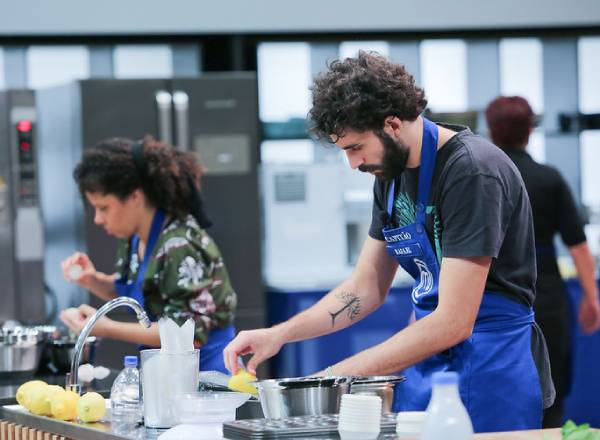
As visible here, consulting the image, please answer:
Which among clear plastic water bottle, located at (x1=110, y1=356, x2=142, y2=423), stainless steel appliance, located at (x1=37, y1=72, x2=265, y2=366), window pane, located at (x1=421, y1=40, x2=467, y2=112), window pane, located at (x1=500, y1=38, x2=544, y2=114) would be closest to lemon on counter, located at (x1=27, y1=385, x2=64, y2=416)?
clear plastic water bottle, located at (x1=110, y1=356, x2=142, y2=423)

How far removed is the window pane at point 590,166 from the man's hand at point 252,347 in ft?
15.3

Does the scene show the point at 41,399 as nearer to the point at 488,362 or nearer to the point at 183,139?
the point at 488,362

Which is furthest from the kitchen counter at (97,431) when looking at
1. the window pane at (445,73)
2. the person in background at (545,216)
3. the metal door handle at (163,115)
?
the window pane at (445,73)

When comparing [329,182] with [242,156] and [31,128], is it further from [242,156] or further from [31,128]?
[31,128]

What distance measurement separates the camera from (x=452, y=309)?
2654mm

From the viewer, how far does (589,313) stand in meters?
5.00

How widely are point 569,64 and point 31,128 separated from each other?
10.6 feet

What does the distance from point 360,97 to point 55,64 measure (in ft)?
13.9

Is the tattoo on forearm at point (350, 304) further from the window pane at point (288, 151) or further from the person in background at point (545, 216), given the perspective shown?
the window pane at point (288, 151)

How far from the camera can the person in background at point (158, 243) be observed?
3807 millimetres

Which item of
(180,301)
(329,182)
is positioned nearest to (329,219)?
(329,182)

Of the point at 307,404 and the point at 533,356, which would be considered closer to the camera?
the point at 307,404

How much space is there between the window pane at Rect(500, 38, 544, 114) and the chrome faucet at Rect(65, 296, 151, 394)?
4.51 metres

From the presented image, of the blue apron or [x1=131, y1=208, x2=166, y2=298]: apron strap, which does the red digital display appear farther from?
the blue apron
